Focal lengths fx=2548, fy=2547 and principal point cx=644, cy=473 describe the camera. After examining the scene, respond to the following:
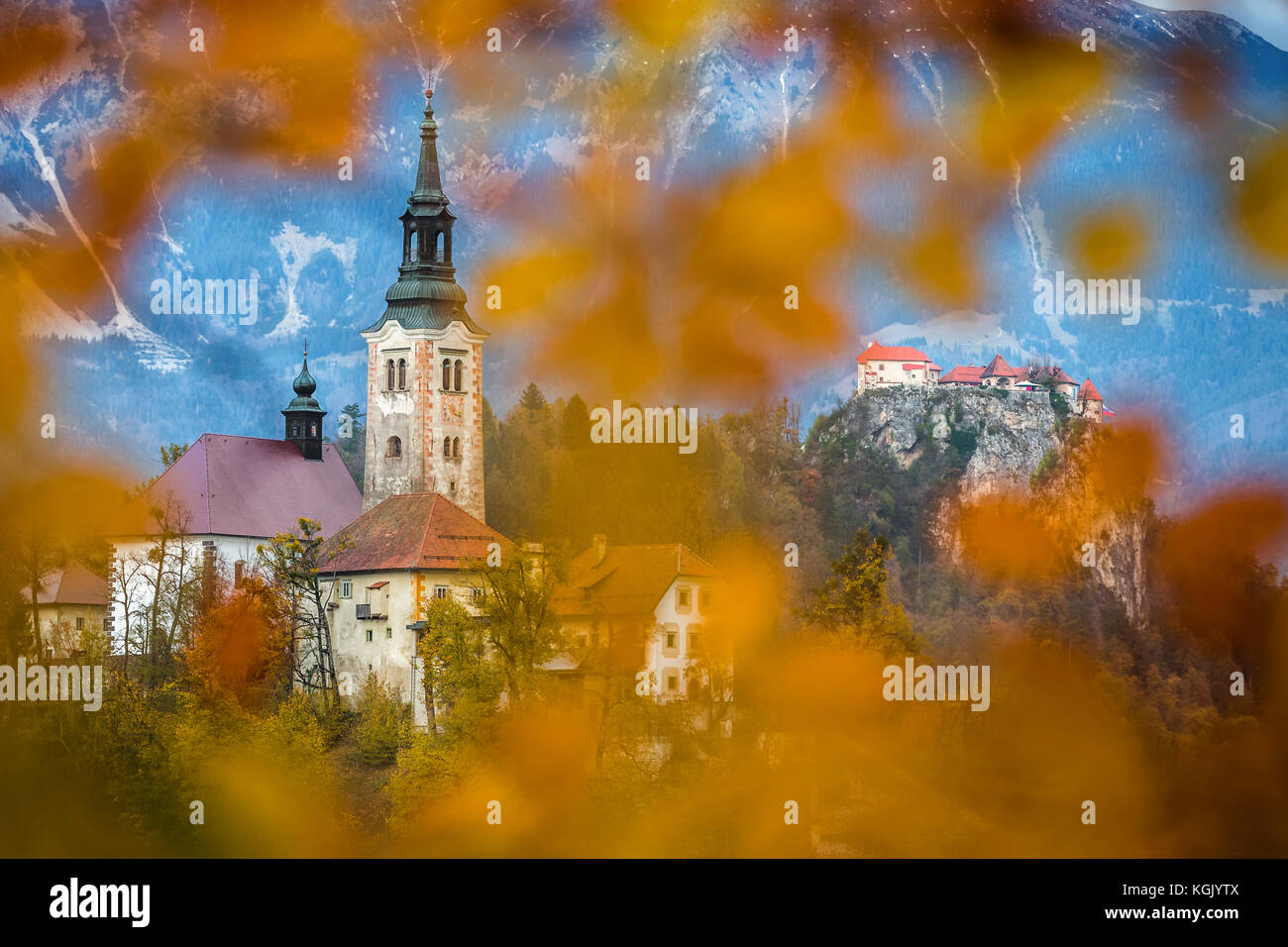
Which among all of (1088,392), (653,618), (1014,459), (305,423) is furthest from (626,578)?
(1014,459)

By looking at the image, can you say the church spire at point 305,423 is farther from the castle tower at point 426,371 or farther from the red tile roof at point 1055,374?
the red tile roof at point 1055,374

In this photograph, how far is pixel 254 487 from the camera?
9494 centimetres

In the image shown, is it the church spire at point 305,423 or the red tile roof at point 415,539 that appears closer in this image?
the red tile roof at point 415,539

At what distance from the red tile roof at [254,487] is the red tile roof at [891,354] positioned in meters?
20.0

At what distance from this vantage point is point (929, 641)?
81625 millimetres

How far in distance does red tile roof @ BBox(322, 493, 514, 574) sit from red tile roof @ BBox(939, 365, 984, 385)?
23813 mm

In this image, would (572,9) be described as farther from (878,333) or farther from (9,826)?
(9,826)

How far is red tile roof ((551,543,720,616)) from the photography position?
254 feet

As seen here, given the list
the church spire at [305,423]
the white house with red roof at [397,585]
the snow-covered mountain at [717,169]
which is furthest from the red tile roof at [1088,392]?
the church spire at [305,423]

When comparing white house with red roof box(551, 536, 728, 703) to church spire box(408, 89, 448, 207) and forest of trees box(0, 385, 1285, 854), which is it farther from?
church spire box(408, 89, 448, 207)

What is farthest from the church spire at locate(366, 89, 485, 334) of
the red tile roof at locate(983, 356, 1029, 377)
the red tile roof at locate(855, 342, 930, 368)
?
the red tile roof at locate(983, 356, 1029, 377)

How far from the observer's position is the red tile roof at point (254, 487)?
9231cm
